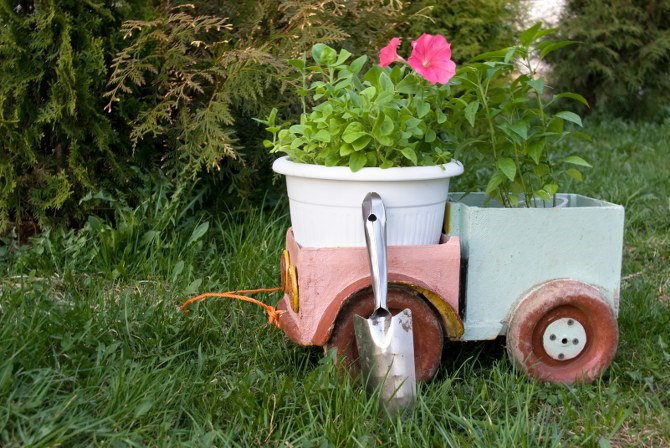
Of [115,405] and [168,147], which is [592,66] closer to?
[168,147]

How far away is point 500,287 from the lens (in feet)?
6.69

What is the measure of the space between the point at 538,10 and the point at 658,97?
1425 mm

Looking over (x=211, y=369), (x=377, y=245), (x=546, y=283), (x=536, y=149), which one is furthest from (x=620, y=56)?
(x=211, y=369)

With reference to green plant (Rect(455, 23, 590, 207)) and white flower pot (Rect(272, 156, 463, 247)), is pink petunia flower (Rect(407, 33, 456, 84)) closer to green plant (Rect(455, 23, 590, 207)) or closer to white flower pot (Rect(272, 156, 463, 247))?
green plant (Rect(455, 23, 590, 207))

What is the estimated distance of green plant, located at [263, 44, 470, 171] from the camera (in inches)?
74.7

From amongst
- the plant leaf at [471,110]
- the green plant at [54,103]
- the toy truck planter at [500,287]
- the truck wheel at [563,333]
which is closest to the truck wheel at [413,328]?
the toy truck planter at [500,287]

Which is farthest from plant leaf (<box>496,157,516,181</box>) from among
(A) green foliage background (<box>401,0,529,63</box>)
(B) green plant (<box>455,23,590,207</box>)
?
(A) green foliage background (<box>401,0,529,63</box>)

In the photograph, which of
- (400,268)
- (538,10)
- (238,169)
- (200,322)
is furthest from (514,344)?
(538,10)

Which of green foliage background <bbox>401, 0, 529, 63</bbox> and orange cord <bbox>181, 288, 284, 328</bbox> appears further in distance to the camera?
green foliage background <bbox>401, 0, 529, 63</bbox>

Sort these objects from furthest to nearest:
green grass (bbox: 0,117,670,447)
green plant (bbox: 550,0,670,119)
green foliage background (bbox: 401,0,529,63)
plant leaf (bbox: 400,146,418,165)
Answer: green plant (bbox: 550,0,670,119) → green foliage background (bbox: 401,0,529,63) → plant leaf (bbox: 400,146,418,165) → green grass (bbox: 0,117,670,447)

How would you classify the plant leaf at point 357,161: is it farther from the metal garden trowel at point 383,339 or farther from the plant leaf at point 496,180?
the plant leaf at point 496,180

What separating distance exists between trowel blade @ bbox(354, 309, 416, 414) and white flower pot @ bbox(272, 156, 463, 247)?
0.24 metres

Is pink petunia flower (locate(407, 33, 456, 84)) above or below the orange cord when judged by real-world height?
above

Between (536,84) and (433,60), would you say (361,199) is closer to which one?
(433,60)
